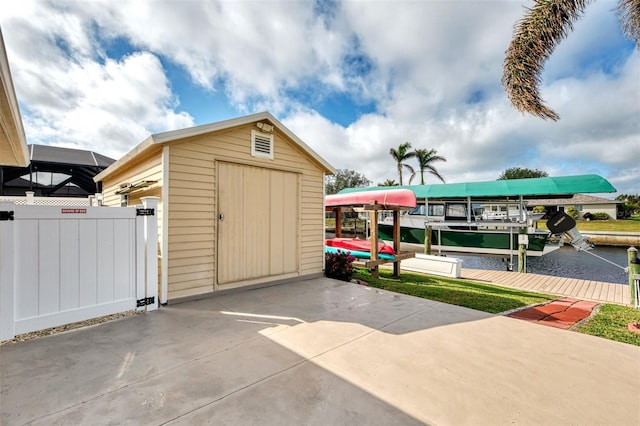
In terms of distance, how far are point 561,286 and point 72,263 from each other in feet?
34.4

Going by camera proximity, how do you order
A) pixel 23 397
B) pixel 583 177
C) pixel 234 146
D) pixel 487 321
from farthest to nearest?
1. pixel 583 177
2. pixel 234 146
3. pixel 487 321
4. pixel 23 397

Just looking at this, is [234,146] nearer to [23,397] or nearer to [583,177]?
[23,397]

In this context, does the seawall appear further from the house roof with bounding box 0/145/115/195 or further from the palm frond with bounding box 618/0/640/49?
the house roof with bounding box 0/145/115/195

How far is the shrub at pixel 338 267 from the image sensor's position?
257 inches

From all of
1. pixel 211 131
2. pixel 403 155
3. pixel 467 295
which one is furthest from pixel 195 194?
pixel 403 155

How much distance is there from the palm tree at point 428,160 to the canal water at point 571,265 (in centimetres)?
1140

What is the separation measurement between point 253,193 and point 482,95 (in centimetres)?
1361

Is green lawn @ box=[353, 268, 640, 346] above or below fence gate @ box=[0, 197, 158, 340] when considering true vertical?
Answer: below

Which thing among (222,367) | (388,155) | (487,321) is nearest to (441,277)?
(487,321)

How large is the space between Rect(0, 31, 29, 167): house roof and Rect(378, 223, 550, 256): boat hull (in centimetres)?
1374

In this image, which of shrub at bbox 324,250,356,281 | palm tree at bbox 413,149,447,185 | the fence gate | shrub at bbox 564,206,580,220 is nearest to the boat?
shrub at bbox 324,250,356,281

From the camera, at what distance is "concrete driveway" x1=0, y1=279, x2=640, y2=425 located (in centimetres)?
187

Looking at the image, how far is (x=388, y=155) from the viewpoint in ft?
90.3

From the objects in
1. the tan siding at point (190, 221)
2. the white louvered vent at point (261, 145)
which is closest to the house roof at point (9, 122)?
the tan siding at point (190, 221)
